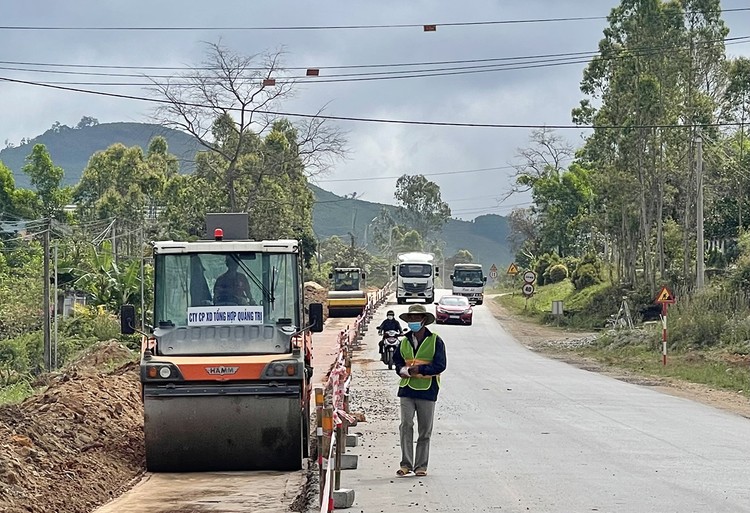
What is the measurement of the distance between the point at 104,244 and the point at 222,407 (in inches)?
1412

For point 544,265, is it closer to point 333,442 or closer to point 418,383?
point 418,383

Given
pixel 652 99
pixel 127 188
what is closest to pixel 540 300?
pixel 652 99

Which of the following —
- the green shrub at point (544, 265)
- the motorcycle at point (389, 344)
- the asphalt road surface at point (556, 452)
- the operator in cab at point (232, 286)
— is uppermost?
the green shrub at point (544, 265)

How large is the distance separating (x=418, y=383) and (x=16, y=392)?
17.5 m

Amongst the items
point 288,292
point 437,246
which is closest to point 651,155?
point 288,292

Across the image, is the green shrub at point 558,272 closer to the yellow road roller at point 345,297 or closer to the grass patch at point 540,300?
the grass patch at point 540,300

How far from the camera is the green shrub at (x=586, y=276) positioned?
6744cm

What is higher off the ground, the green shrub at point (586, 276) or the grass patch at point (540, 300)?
the green shrub at point (586, 276)

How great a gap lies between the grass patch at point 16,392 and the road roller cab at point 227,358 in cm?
1121

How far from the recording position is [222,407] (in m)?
14.0

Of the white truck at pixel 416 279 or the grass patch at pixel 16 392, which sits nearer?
the grass patch at pixel 16 392

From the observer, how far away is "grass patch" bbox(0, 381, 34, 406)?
85.6ft

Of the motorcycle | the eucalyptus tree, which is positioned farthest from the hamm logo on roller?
the eucalyptus tree

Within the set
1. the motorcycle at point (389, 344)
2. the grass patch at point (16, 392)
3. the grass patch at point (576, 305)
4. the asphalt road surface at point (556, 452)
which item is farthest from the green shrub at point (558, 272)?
the grass patch at point (16, 392)
